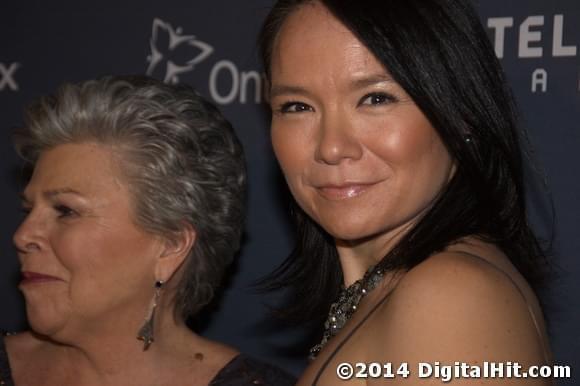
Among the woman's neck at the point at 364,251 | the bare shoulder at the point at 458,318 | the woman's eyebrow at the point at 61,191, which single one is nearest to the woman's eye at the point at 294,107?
the woman's neck at the point at 364,251

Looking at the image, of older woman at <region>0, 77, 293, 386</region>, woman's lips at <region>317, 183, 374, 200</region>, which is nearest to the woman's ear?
older woman at <region>0, 77, 293, 386</region>

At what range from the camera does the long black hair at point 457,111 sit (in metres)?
1.29

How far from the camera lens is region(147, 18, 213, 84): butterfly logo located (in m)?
2.48

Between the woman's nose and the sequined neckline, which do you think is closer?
the woman's nose

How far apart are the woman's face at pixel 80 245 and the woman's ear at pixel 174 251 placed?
1.5 inches

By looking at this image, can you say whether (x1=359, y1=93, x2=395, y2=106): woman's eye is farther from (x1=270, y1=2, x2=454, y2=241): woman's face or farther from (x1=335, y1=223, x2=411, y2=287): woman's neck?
(x1=335, y1=223, x2=411, y2=287): woman's neck

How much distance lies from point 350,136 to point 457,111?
0.57 feet

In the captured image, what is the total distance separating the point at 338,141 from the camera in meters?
1.30

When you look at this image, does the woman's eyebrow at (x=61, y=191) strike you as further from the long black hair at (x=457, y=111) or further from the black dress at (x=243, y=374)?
the long black hair at (x=457, y=111)

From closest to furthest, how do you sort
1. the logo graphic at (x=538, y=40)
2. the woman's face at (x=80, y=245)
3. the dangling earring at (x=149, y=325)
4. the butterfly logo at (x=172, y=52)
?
the woman's face at (x=80, y=245), the dangling earring at (x=149, y=325), the logo graphic at (x=538, y=40), the butterfly logo at (x=172, y=52)

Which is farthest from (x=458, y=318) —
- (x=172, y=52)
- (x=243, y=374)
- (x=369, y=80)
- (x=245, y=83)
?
(x=172, y=52)

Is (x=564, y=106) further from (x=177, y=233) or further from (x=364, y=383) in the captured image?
(x=364, y=383)

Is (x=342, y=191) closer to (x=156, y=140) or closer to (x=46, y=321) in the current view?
(x=156, y=140)

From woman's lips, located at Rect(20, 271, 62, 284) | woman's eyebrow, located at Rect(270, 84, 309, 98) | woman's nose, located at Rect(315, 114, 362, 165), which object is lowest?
woman's lips, located at Rect(20, 271, 62, 284)
